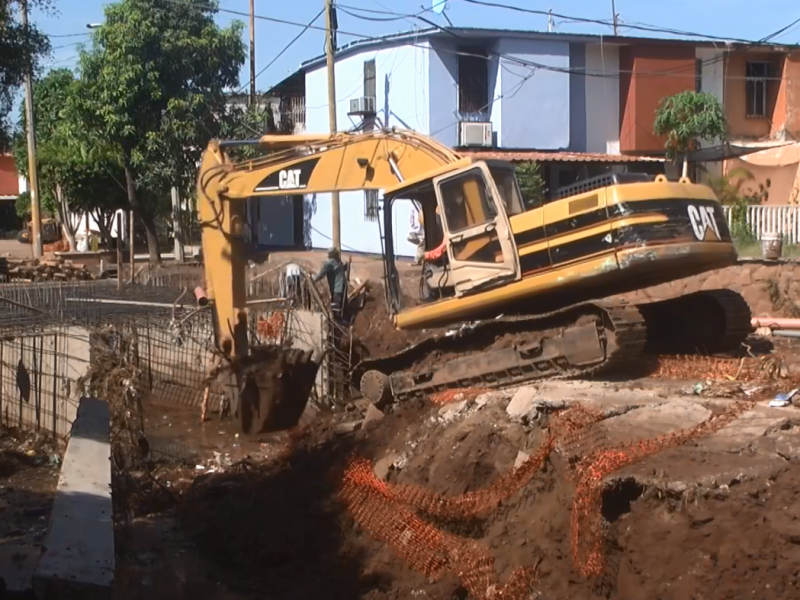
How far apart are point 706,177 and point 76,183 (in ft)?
64.9

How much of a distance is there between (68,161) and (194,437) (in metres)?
22.9

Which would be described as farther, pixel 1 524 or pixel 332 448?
pixel 332 448

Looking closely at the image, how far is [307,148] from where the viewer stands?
1178cm

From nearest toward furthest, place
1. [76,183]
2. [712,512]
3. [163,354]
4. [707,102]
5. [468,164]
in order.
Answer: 1. [712,512]
2. [468,164]
3. [163,354]
4. [707,102]
5. [76,183]

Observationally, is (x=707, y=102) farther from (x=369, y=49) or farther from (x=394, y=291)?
(x=394, y=291)

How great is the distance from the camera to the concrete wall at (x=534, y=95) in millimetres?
25625

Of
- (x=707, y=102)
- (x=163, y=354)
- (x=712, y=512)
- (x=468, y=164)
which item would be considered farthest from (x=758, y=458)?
(x=707, y=102)

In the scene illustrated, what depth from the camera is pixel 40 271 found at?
25203 millimetres

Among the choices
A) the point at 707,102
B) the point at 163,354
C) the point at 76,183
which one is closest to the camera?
the point at 163,354

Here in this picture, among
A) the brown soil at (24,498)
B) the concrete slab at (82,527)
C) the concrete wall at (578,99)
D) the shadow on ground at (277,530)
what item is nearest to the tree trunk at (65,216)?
the concrete wall at (578,99)

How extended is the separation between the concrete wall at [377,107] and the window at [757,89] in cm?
911

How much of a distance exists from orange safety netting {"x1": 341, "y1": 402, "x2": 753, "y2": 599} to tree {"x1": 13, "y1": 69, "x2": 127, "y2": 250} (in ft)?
74.4

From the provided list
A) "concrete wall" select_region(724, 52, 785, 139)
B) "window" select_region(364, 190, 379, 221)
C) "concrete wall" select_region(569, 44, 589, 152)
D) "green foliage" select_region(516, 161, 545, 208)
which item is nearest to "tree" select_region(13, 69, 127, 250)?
"window" select_region(364, 190, 379, 221)

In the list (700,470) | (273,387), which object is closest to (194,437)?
(273,387)
